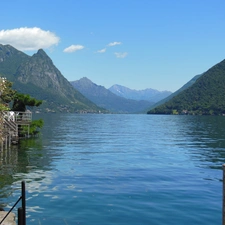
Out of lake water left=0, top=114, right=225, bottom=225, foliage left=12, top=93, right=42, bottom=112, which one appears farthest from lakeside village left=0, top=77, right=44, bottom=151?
lake water left=0, top=114, right=225, bottom=225

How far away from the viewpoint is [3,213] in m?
16.6

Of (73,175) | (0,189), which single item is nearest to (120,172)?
(73,175)

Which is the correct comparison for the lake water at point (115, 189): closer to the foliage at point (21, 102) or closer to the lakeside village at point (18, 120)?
the lakeside village at point (18, 120)

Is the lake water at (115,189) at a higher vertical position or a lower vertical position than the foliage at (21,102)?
lower

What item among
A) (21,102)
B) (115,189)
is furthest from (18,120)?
(115,189)

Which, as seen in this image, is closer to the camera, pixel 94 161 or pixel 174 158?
pixel 94 161

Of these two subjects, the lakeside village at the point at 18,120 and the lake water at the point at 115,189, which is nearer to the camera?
the lake water at the point at 115,189

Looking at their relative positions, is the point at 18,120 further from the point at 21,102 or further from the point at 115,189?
the point at 115,189

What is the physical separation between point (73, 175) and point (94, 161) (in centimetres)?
882

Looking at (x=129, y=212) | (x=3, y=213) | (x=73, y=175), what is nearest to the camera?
(x=3, y=213)

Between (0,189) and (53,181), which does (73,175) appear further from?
(0,189)

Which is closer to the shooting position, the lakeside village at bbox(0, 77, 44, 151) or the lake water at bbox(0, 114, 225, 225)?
the lake water at bbox(0, 114, 225, 225)

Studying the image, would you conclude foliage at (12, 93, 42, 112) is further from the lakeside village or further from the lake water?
the lake water

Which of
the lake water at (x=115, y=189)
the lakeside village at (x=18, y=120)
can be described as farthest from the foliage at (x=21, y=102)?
the lake water at (x=115, y=189)
